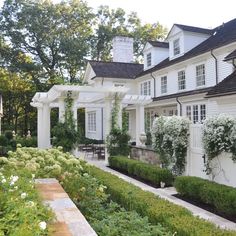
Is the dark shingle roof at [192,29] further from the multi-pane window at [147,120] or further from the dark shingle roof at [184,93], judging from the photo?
the multi-pane window at [147,120]

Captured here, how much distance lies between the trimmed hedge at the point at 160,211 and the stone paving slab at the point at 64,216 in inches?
49.5

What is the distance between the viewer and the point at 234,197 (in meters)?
6.20

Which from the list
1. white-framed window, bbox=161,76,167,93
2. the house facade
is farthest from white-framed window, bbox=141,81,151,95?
white-framed window, bbox=161,76,167,93

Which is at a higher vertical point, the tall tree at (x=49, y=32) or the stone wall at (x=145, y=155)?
the tall tree at (x=49, y=32)

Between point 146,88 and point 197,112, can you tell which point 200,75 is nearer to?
point 197,112

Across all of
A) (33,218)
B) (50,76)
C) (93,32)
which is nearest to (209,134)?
(33,218)

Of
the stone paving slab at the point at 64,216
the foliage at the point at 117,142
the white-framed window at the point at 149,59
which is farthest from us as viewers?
the white-framed window at the point at 149,59

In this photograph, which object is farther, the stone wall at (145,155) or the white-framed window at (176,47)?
the white-framed window at (176,47)

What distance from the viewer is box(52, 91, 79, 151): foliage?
13.7 meters

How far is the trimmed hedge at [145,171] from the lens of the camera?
9.70 metres

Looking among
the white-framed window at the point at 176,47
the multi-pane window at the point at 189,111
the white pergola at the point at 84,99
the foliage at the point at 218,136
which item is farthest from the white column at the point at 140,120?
the foliage at the point at 218,136

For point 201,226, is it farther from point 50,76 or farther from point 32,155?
point 50,76

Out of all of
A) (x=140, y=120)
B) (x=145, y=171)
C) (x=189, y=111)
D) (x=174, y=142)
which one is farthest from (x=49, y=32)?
(x=174, y=142)

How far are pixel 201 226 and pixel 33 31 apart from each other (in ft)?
105
